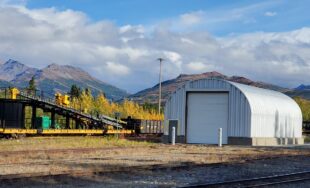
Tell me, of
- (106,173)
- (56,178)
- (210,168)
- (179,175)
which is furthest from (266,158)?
(56,178)

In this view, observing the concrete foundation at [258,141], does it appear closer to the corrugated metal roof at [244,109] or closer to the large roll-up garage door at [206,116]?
the corrugated metal roof at [244,109]

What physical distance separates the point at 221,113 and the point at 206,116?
1.29 meters

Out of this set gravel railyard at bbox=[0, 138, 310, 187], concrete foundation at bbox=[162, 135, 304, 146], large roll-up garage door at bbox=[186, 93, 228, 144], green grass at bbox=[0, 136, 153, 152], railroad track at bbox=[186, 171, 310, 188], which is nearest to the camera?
railroad track at bbox=[186, 171, 310, 188]

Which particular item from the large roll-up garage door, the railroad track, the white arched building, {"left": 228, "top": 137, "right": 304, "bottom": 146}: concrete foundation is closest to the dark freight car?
the white arched building

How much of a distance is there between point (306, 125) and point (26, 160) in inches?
1978

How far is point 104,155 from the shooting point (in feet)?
81.7

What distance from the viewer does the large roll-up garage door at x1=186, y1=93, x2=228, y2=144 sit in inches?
1577

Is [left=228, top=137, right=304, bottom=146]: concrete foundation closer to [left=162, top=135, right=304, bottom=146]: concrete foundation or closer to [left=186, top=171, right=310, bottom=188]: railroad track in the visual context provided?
[left=162, top=135, right=304, bottom=146]: concrete foundation

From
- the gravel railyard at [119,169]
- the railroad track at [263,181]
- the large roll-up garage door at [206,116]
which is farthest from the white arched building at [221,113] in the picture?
the railroad track at [263,181]

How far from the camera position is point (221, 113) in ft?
131

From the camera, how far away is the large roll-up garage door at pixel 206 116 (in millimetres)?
40062

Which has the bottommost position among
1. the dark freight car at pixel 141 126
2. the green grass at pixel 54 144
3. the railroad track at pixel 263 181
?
the railroad track at pixel 263 181

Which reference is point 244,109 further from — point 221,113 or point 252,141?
point 252,141

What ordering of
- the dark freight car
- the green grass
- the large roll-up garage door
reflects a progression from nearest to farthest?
1. the green grass
2. the large roll-up garage door
3. the dark freight car
